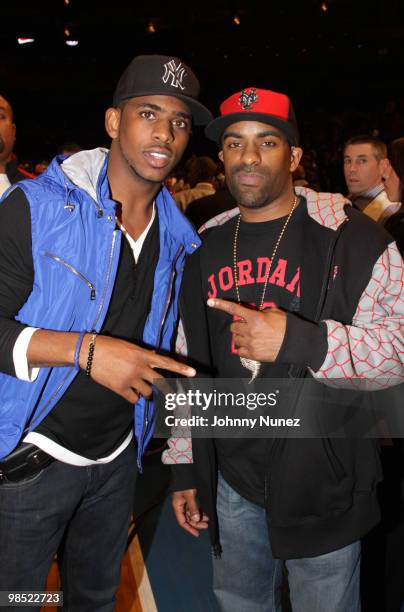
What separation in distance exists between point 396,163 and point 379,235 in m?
1.30

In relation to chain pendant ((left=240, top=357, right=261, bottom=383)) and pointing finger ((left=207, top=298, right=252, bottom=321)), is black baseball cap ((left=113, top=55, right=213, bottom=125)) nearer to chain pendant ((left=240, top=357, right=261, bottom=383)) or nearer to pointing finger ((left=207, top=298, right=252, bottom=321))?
pointing finger ((left=207, top=298, right=252, bottom=321))

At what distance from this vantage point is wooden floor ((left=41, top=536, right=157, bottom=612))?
2520 mm

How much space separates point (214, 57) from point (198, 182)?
8.96 meters

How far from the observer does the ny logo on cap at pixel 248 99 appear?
1795 mm

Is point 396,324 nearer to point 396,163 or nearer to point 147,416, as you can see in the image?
point 147,416

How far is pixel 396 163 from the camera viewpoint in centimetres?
270

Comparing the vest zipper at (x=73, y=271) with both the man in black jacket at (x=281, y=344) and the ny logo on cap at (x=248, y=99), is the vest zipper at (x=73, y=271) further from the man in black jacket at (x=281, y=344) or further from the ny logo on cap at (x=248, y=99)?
the ny logo on cap at (x=248, y=99)

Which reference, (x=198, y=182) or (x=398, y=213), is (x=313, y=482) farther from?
(x=198, y=182)

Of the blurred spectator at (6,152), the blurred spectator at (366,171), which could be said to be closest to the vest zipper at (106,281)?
the blurred spectator at (6,152)

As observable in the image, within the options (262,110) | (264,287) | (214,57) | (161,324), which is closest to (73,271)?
(161,324)

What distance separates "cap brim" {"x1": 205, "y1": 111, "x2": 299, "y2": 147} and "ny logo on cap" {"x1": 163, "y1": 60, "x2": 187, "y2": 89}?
0.57 ft

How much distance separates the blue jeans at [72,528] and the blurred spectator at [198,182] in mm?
4164

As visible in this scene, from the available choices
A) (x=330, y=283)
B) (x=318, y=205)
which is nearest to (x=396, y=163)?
(x=318, y=205)

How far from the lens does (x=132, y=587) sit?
265 centimetres
